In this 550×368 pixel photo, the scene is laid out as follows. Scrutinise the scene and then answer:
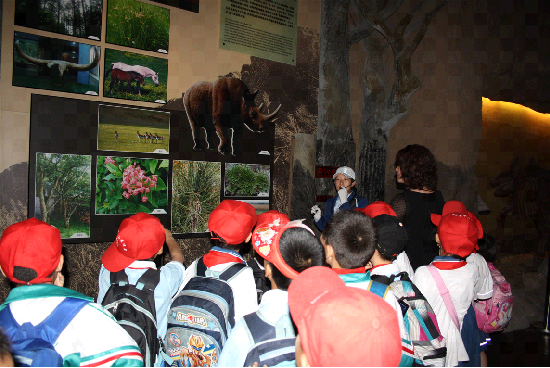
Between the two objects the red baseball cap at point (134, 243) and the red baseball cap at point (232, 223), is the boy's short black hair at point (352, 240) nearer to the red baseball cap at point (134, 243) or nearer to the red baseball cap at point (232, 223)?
the red baseball cap at point (232, 223)

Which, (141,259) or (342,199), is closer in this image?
(141,259)

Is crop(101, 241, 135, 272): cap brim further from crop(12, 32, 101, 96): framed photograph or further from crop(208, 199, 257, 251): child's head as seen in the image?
crop(12, 32, 101, 96): framed photograph

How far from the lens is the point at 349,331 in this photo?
2.42 ft

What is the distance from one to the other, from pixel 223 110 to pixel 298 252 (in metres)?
2.99

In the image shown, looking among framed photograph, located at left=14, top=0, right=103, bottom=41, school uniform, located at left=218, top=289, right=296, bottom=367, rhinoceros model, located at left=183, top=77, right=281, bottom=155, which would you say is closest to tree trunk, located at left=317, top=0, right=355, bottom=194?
rhinoceros model, located at left=183, top=77, right=281, bottom=155

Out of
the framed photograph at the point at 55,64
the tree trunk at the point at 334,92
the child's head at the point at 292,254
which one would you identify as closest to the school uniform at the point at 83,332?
the child's head at the point at 292,254

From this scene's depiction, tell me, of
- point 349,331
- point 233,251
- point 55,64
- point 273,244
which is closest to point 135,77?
point 55,64

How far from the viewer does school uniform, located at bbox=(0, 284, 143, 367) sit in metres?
1.15

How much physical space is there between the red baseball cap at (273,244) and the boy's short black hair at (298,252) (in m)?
0.02

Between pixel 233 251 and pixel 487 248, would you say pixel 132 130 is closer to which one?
pixel 233 251

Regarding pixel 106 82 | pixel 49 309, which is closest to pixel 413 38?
pixel 106 82

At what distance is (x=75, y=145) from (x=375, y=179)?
13.0ft

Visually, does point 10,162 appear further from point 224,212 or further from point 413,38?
point 413,38

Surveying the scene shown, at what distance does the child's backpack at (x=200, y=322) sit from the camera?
1652mm
